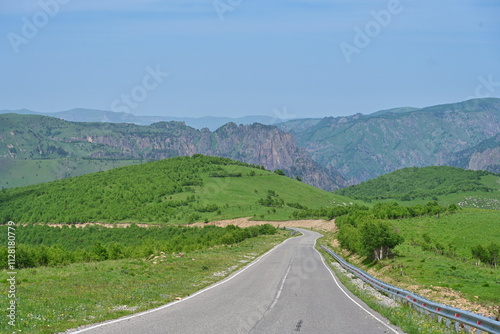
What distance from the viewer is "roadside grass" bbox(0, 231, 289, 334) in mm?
19197

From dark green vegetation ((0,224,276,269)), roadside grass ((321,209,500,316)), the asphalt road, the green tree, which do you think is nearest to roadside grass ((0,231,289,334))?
the asphalt road

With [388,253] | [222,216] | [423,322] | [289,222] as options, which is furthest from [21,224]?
[423,322]

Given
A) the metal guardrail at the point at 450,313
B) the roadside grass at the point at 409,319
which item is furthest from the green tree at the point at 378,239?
the roadside grass at the point at 409,319

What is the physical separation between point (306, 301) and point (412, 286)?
504 inches

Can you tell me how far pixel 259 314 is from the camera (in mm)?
22172

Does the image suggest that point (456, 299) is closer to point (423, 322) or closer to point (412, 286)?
point (412, 286)

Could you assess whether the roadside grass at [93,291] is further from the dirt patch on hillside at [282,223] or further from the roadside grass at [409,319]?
the dirt patch on hillside at [282,223]

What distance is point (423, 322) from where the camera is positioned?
69.8 ft

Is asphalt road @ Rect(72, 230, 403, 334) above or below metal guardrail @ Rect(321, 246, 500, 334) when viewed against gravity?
below

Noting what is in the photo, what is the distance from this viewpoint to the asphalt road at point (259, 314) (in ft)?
60.5

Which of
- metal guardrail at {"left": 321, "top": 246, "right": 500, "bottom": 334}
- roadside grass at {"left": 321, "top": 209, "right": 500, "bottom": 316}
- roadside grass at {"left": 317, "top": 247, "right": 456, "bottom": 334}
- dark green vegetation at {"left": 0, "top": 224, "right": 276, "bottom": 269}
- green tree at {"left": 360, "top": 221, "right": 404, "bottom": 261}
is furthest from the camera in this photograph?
green tree at {"left": 360, "top": 221, "right": 404, "bottom": 261}

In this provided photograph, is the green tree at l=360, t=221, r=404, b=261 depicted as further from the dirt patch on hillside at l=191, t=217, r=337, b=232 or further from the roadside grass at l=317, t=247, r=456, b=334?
the dirt patch on hillside at l=191, t=217, r=337, b=232

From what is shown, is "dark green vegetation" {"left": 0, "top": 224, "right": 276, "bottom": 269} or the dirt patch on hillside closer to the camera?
"dark green vegetation" {"left": 0, "top": 224, "right": 276, "bottom": 269}

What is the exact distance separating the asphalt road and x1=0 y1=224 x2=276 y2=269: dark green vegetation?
2314 cm
